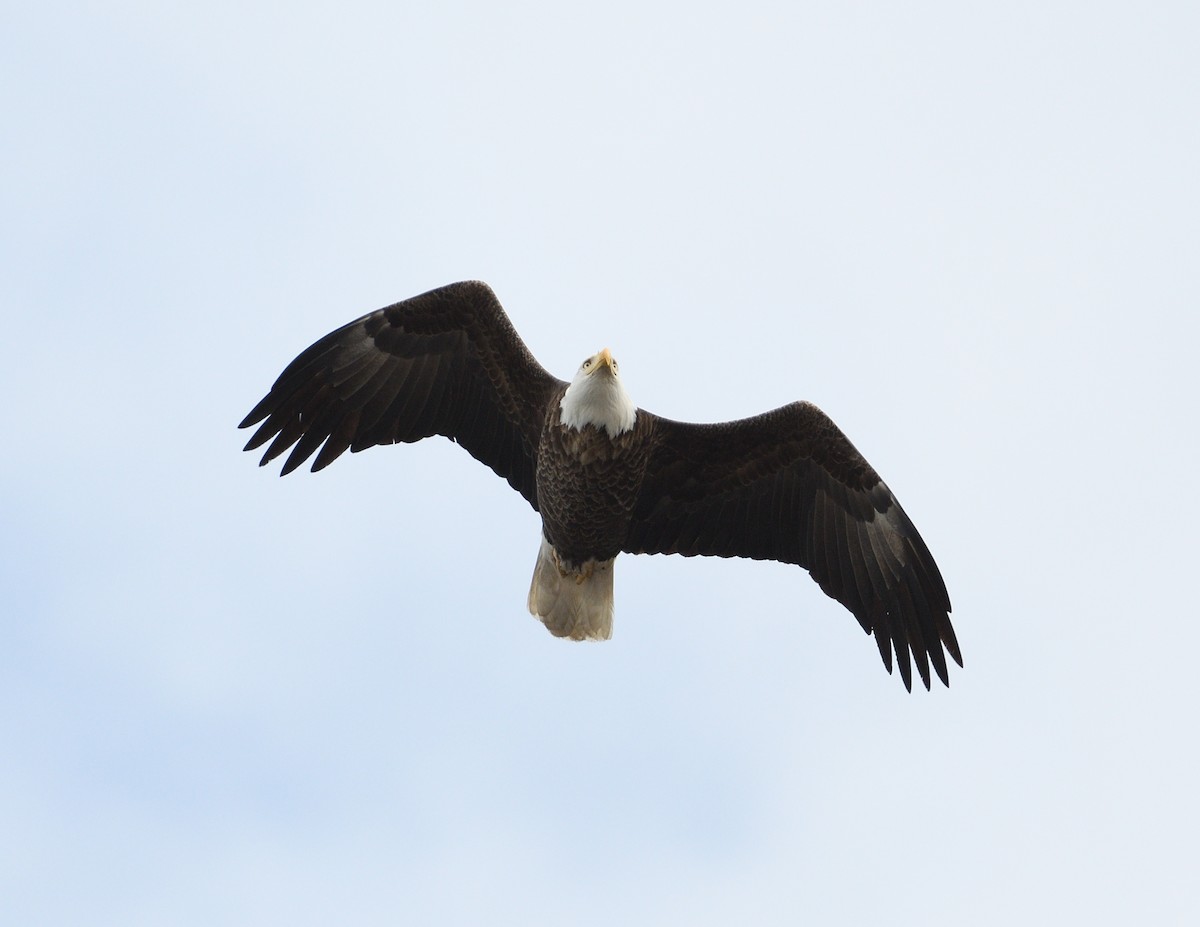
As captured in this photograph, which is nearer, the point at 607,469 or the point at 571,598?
the point at 607,469

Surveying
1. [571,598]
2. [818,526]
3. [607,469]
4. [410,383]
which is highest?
[410,383]

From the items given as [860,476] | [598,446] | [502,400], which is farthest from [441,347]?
[860,476]

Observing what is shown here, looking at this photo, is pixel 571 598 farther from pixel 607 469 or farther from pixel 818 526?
pixel 818 526

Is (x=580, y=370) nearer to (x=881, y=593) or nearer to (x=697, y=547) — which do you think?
(x=697, y=547)

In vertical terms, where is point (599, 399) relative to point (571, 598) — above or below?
above

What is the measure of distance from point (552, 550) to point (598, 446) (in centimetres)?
128

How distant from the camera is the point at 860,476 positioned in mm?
10555

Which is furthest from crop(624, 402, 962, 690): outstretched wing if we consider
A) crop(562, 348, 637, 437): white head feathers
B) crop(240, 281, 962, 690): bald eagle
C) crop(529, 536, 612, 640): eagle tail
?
crop(562, 348, 637, 437): white head feathers

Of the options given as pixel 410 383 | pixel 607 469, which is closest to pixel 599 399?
pixel 607 469

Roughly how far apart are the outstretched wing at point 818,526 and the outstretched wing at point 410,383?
3.31ft

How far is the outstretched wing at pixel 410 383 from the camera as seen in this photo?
10.2m

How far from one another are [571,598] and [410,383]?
1853 mm

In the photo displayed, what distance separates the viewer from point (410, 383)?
10.4 m

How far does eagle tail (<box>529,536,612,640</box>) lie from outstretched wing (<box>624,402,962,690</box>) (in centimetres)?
36
